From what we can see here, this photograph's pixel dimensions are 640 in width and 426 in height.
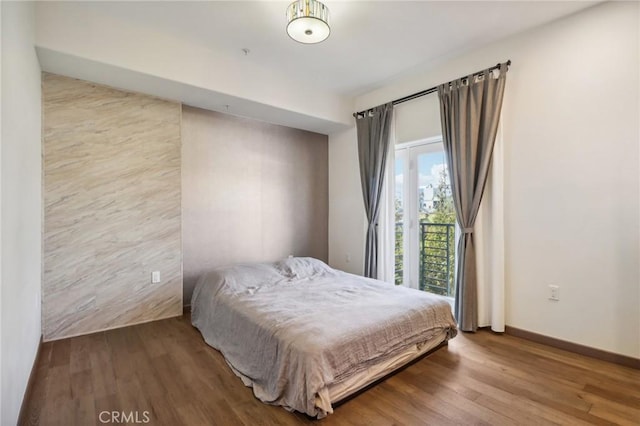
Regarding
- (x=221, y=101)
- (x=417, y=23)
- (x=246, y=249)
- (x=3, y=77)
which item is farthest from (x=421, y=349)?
(x=221, y=101)

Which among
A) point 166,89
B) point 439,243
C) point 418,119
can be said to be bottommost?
point 439,243

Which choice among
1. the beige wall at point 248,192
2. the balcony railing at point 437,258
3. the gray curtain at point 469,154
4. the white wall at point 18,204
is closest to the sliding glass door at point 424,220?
the balcony railing at point 437,258

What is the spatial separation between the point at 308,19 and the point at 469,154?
6.49 ft

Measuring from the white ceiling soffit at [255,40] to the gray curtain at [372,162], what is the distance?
0.54 meters

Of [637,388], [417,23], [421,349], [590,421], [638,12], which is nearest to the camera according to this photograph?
[590,421]

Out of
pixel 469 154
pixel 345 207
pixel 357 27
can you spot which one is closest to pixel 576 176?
pixel 469 154

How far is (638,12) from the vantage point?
2164mm

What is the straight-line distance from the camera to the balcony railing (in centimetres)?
347

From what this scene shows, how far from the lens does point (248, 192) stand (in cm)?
396

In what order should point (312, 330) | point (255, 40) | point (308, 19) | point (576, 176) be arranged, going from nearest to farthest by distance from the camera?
point (312, 330), point (308, 19), point (576, 176), point (255, 40)

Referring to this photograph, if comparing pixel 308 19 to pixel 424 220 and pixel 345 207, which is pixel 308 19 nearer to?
pixel 424 220

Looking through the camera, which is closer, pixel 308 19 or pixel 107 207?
pixel 308 19

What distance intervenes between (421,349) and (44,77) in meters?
3.99

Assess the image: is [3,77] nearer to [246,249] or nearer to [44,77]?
[44,77]
